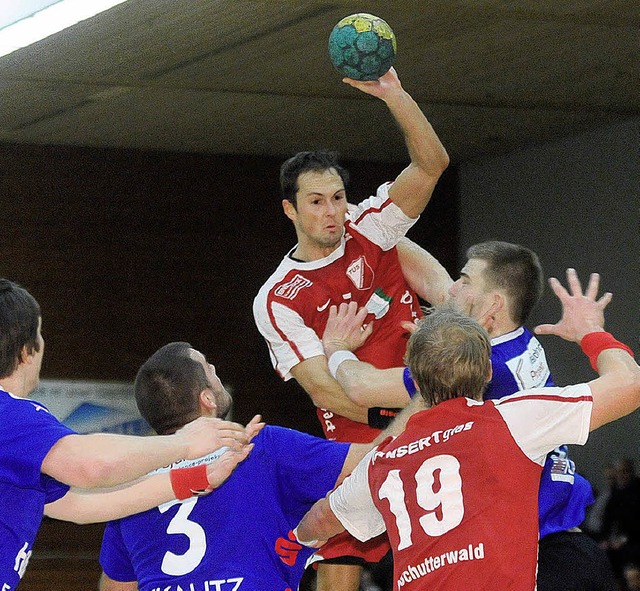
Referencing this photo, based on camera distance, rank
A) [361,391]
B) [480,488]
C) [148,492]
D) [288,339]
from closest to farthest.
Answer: [480,488] → [148,492] → [361,391] → [288,339]

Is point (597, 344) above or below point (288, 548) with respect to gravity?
above

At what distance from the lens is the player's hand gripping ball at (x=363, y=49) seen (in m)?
5.55

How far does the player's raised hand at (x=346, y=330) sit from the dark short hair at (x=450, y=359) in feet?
5.76

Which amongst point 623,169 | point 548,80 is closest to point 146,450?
point 548,80

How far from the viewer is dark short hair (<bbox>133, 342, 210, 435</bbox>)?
4.56m

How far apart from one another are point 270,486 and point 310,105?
977 cm

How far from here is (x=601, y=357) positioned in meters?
3.99

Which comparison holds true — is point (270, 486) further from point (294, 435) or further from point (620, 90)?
point (620, 90)

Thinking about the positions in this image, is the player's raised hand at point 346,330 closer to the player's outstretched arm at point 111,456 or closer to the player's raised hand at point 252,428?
the player's raised hand at point 252,428

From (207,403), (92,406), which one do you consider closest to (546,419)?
(207,403)

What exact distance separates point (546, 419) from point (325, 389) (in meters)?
2.32

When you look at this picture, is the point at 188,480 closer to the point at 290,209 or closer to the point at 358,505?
the point at 358,505

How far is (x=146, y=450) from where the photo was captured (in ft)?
12.7

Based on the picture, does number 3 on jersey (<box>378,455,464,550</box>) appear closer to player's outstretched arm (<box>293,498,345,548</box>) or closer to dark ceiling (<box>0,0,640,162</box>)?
player's outstretched arm (<box>293,498,345,548</box>)
